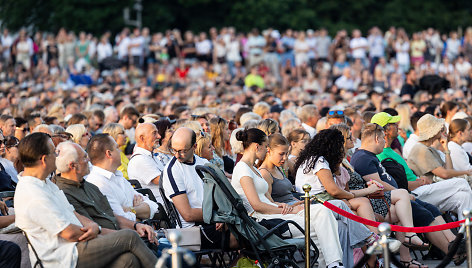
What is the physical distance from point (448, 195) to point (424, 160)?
80cm

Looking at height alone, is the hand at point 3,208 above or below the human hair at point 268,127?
below

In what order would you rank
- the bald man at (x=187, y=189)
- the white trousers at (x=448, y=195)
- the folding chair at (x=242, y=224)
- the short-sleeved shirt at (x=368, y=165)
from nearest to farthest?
1. the folding chair at (x=242, y=224)
2. the bald man at (x=187, y=189)
3. the short-sleeved shirt at (x=368, y=165)
4. the white trousers at (x=448, y=195)

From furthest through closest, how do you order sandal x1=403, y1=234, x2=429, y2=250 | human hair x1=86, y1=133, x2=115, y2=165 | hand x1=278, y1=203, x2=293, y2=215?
sandal x1=403, y1=234, x2=429, y2=250
hand x1=278, y1=203, x2=293, y2=215
human hair x1=86, y1=133, x2=115, y2=165

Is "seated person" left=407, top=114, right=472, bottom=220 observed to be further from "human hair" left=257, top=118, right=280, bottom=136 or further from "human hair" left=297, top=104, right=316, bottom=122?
"human hair" left=297, top=104, right=316, bottom=122

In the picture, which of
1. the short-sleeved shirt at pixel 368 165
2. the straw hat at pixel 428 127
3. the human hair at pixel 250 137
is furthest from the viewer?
the straw hat at pixel 428 127

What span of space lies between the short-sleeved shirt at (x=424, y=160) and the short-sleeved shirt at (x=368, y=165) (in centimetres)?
138

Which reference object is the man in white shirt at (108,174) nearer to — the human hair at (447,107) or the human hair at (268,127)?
the human hair at (268,127)

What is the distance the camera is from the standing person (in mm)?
8422

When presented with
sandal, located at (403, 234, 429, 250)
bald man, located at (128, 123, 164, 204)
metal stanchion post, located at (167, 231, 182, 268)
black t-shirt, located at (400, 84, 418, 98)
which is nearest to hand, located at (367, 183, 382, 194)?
sandal, located at (403, 234, 429, 250)

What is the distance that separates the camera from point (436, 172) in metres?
11.6

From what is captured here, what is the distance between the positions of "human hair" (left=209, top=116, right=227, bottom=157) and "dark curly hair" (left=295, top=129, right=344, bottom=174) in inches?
85.0

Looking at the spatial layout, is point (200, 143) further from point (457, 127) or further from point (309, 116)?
point (309, 116)

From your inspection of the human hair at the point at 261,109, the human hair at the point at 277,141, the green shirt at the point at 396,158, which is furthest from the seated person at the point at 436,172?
the human hair at the point at 261,109

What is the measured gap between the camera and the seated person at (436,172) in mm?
11016
